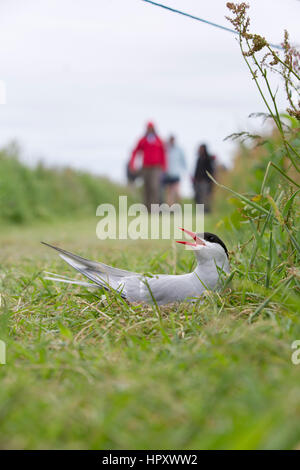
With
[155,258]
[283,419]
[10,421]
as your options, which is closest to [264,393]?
[283,419]

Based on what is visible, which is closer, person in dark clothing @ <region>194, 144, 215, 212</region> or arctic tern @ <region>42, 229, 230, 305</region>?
arctic tern @ <region>42, 229, 230, 305</region>

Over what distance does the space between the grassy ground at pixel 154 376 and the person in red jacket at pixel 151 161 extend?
8.18 m

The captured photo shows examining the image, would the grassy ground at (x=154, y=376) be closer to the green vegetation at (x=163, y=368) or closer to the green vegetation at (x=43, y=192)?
the green vegetation at (x=163, y=368)

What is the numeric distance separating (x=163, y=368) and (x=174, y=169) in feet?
31.8

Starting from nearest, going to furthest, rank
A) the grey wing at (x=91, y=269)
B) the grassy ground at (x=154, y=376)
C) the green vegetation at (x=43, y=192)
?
the grassy ground at (x=154, y=376)
the grey wing at (x=91, y=269)
the green vegetation at (x=43, y=192)

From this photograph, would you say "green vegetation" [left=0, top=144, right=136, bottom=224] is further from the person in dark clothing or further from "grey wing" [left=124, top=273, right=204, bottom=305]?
"grey wing" [left=124, top=273, right=204, bottom=305]

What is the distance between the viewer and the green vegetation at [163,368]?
105 centimetres

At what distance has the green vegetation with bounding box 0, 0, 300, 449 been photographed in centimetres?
105

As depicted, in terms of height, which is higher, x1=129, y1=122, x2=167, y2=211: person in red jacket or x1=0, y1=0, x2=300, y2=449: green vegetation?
x1=129, y1=122, x2=167, y2=211: person in red jacket

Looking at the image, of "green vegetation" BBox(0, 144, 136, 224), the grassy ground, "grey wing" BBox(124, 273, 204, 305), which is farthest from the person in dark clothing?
the grassy ground

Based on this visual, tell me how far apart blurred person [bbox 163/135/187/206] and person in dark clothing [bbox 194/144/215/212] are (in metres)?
0.65

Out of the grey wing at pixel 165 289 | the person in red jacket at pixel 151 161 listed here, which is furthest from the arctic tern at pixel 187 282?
the person in red jacket at pixel 151 161

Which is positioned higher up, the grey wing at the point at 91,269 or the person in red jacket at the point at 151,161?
the person in red jacket at the point at 151,161

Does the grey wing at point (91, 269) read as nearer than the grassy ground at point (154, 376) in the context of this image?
No
